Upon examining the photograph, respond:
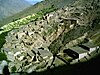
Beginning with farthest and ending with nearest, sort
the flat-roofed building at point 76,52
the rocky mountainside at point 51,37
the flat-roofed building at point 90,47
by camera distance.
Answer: the rocky mountainside at point 51,37 → the flat-roofed building at point 90,47 → the flat-roofed building at point 76,52

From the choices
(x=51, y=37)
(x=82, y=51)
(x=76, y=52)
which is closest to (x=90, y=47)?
(x=82, y=51)

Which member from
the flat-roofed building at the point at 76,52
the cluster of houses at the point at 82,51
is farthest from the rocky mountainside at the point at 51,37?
the cluster of houses at the point at 82,51

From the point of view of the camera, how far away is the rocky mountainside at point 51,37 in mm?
45844

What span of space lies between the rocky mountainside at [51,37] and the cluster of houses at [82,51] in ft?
3.24

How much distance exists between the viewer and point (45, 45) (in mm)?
54656

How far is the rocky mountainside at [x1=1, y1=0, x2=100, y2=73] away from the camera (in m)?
45.8

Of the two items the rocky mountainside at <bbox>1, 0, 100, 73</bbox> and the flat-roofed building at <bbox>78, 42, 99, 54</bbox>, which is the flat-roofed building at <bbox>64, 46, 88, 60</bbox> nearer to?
the flat-roofed building at <bbox>78, 42, 99, 54</bbox>

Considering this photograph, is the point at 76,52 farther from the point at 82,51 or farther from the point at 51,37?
the point at 51,37

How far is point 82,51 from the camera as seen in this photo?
4269 centimetres

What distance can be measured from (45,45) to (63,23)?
656 centimetres

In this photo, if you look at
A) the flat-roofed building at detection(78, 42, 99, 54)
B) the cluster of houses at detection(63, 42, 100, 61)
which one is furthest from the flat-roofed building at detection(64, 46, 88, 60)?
the flat-roofed building at detection(78, 42, 99, 54)

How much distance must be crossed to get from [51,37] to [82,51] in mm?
14416

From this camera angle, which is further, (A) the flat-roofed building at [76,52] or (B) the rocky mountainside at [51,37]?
(B) the rocky mountainside at [51,37]

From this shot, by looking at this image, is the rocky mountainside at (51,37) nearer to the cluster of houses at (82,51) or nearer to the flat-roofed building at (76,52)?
the flat-roofed building at (76,52)
